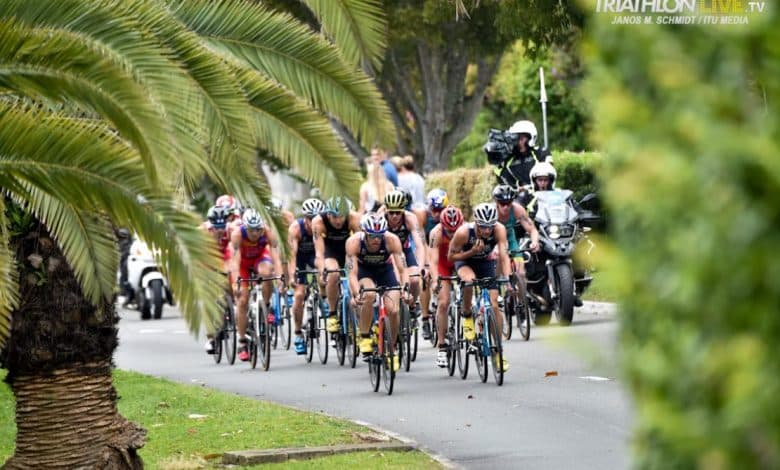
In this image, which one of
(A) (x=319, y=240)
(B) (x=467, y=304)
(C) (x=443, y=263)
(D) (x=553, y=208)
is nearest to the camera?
(B) (x=467, y=304)

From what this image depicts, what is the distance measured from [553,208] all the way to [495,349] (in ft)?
17.8

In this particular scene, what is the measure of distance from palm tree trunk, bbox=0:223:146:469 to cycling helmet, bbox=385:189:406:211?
23.1 ft

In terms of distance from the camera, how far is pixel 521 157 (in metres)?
22.0

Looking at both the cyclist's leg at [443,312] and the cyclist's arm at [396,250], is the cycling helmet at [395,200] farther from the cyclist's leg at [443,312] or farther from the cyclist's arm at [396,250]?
the cyclist's leg at [443,312]

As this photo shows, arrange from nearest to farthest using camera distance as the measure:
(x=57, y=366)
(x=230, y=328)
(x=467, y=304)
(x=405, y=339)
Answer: (x=57, y=366) < (x=467, y=304) < (x=405, y=339) < (x=230, y=328)

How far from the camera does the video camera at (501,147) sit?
22266mm

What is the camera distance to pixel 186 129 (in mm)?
7887

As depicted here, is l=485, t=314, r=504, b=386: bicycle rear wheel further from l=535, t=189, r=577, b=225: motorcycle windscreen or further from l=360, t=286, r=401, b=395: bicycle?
l=535, t=189, r=577, b=225: motorcycle windscreen

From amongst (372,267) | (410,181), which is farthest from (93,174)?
(410,181)

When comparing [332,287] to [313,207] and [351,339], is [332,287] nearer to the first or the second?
[351,339]

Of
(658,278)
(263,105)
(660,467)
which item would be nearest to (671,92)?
(658,278)

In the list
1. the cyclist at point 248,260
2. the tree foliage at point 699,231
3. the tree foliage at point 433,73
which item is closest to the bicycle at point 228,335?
the cyclist at point 248,260

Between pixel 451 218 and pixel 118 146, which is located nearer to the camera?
pixel 118 146

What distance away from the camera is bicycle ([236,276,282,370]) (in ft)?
57.9
